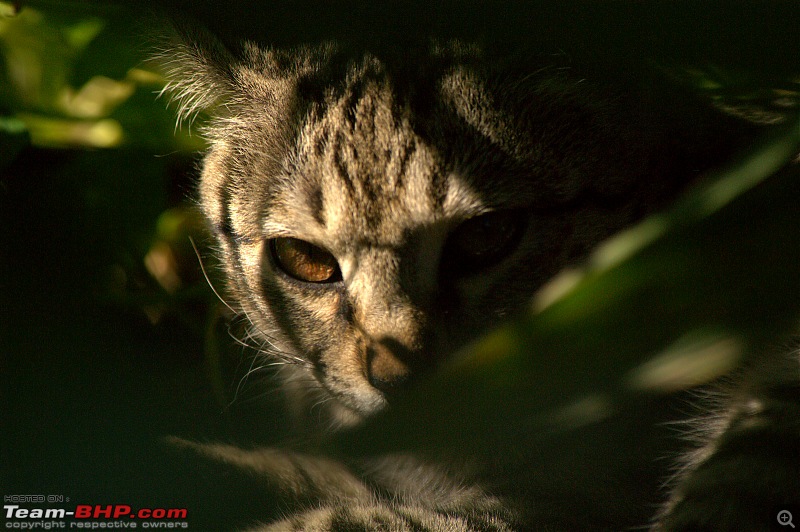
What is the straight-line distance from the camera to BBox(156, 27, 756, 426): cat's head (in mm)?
941

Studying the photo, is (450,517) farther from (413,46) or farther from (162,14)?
(162,14)

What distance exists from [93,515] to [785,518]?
0.90 meters

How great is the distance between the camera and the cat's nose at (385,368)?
949 mm

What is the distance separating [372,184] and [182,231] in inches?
25.6

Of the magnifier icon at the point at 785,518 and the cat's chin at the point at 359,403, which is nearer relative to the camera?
the magnifier icon at the point at 785,518

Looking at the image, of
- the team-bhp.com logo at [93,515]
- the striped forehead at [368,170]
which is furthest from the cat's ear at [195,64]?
the team-bhp.com logo at [93,515]

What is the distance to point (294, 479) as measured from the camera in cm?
121

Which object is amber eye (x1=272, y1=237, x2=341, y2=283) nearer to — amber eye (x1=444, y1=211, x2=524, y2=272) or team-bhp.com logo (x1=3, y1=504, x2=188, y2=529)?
amber eye (x1=444, y1=211, x2=524, y2=272)

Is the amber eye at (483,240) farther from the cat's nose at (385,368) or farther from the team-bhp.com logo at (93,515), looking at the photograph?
the team-bhp.com logo at (93,515)

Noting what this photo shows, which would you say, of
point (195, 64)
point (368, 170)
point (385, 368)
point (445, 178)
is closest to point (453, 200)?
point (445, 178)

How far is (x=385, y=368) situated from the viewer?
3.15ft
